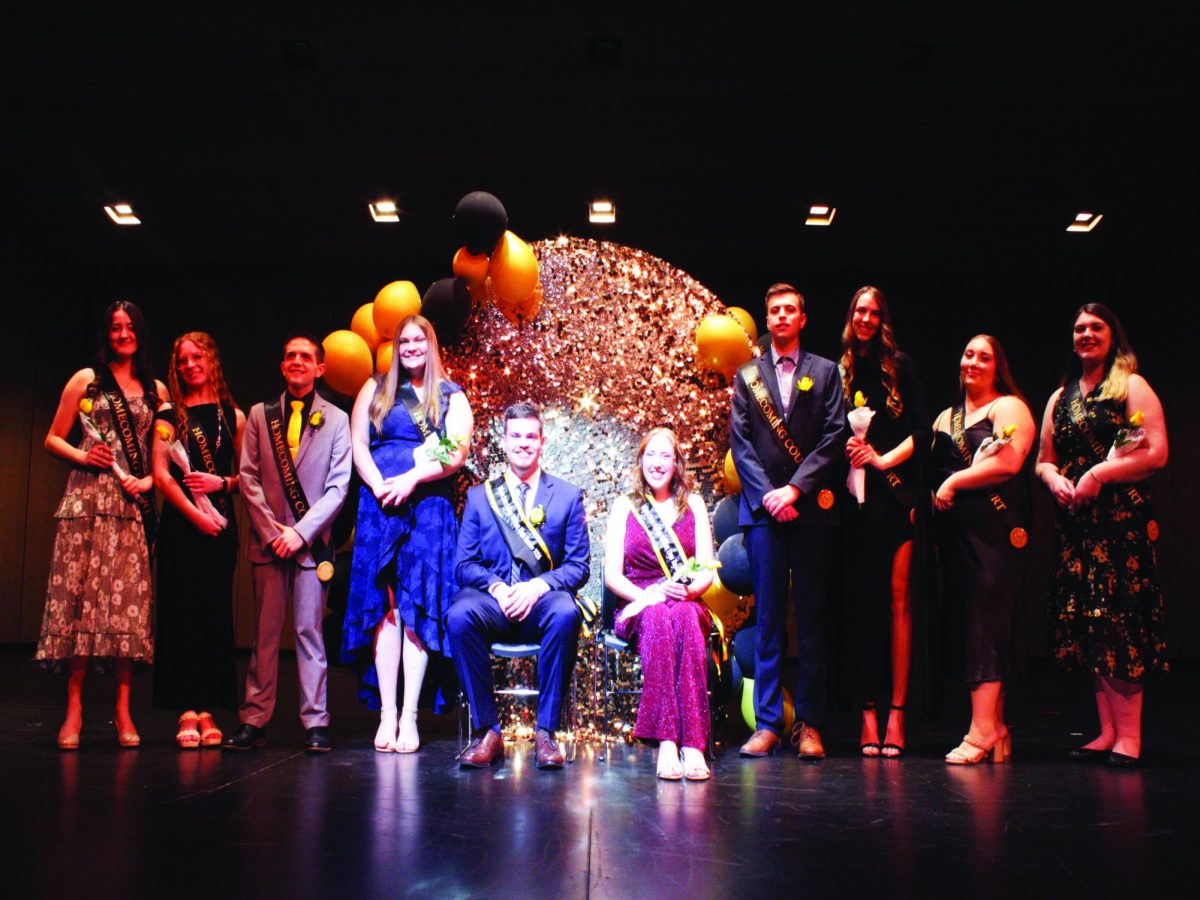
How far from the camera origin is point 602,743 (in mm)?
4480

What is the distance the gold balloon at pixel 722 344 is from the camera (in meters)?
4.65

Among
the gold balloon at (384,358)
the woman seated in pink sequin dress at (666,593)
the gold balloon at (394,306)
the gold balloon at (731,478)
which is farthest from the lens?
the gold balloon at (394,306)

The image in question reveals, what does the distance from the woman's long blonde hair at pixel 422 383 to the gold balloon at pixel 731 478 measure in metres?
1.30

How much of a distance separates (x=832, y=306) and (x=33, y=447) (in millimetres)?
7474

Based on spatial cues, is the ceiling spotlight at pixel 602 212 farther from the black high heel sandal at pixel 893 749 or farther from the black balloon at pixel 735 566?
the black high heel sandal at pixel 893 749

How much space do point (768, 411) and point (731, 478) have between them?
1.65ft

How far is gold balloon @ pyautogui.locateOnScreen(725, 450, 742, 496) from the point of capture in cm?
470

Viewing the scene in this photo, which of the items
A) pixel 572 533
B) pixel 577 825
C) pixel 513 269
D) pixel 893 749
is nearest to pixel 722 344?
pixel 513 269

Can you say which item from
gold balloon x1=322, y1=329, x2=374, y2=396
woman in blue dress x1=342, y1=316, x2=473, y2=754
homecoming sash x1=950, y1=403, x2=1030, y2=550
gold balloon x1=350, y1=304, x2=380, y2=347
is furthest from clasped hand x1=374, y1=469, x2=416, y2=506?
homecoming sash x1=950, y1=403, x2=1030, y2=550

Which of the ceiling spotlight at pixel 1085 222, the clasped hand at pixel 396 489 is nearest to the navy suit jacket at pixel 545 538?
the clasped hand at pixel 396 489

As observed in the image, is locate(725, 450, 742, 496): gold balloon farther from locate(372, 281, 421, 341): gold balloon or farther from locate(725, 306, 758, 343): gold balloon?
locate(372, 281, 421, 341): gold balloon

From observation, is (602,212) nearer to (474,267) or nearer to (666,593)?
(474,267)

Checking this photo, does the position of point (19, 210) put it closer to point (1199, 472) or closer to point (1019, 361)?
point (1019, 361)

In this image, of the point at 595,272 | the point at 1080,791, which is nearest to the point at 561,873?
the point at 1080,791
